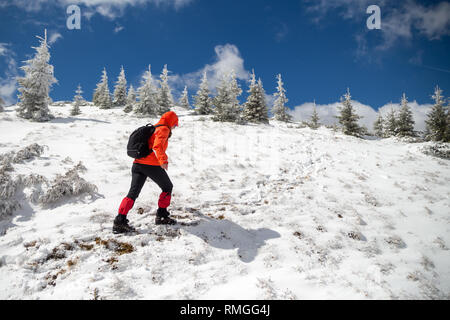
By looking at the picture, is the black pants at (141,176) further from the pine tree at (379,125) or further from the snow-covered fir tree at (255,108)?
the pine tree at (379,125)

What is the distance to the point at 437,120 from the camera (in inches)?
918

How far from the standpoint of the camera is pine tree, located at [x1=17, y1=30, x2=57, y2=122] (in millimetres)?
18594

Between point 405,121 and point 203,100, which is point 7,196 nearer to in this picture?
point 203,100

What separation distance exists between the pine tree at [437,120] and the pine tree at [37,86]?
38.4 metres

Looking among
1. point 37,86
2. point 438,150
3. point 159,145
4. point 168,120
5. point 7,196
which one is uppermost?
point 37,86

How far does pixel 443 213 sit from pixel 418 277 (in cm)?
411

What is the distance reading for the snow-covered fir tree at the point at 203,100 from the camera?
93.7 ft

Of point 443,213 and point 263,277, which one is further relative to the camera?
point 443,213

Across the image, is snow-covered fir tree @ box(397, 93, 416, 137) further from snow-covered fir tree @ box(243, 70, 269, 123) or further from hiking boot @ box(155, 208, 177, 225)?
hiking boot @ box(155, 208, 177, 225)

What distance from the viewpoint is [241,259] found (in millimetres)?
4000

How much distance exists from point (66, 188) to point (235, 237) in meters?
4.55

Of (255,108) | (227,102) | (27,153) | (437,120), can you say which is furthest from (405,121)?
(27,153)
